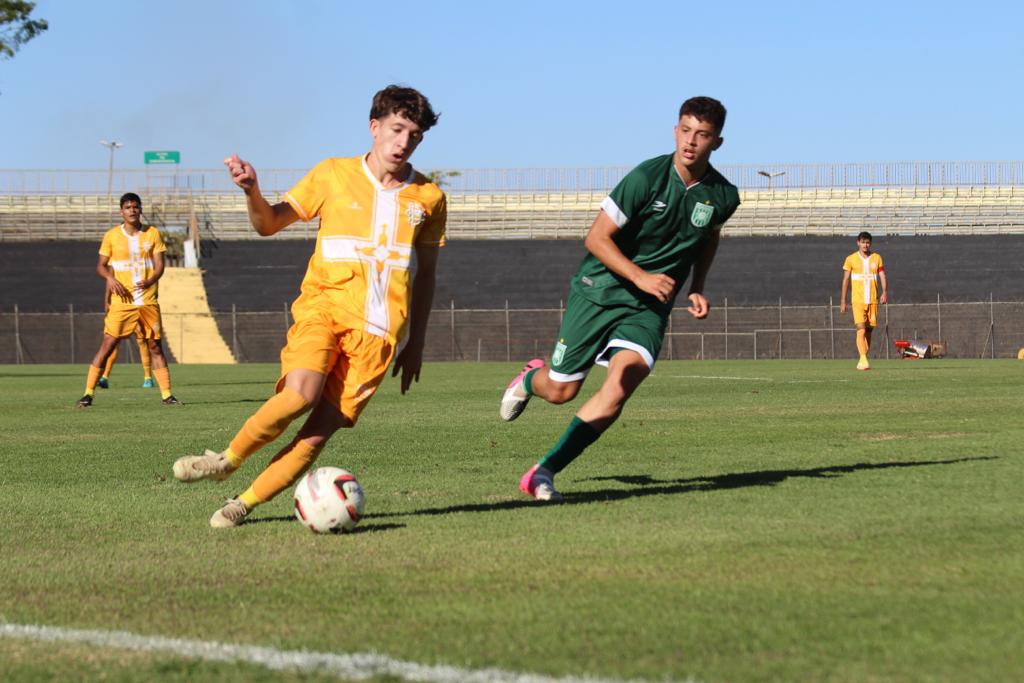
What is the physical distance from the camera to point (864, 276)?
23.5m

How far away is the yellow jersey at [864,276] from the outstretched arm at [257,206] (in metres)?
18.8

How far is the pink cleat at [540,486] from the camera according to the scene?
6.45m

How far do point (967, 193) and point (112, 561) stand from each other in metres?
65.4

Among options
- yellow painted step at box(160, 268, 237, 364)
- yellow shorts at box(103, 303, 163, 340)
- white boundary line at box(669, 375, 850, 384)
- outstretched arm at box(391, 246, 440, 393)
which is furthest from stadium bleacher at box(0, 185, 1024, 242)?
outstretched arm at box(391, 246, 440, 393)

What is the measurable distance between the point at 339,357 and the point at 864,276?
61.8 feet

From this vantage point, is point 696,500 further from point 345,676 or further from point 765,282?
point 765,282

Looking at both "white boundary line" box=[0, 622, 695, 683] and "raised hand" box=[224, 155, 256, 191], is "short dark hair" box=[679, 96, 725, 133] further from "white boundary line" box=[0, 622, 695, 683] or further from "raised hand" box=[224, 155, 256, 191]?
"white boundary line" box=[0, 622, 695, 683]

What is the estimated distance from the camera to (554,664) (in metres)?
3.18

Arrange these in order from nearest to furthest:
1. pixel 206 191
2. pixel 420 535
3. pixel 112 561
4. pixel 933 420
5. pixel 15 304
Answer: pixel 112 561 < pixel 420 535 < pixel 933 420 < pixel 15 304 < pixel 206 191

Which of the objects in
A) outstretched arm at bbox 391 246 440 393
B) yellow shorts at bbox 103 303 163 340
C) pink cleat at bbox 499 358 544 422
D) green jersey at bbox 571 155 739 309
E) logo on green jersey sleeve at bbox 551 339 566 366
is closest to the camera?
outstretched arm at bbox 391 246 440 393

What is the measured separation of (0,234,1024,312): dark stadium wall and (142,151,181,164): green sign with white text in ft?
84.4

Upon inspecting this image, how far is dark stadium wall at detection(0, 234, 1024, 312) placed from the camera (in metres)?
48.2

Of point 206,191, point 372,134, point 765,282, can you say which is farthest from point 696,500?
point 206,191

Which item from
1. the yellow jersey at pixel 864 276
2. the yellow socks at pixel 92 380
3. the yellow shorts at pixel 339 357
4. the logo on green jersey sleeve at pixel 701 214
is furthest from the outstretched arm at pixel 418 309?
the yellow jersey at pixel 864 276
